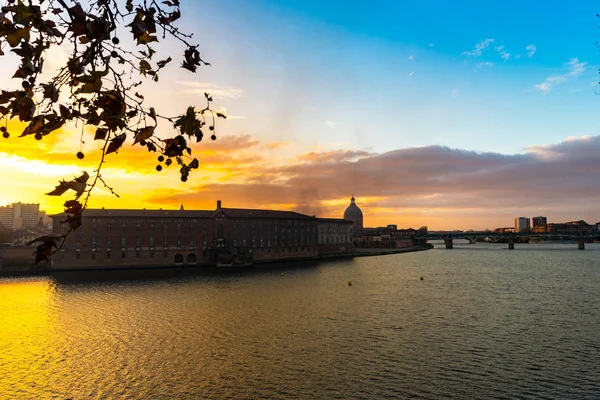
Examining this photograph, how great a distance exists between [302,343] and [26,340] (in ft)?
99.0

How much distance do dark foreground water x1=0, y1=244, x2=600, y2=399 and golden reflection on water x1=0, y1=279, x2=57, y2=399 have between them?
0.17 metres

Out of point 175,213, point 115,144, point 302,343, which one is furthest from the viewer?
point 175,213

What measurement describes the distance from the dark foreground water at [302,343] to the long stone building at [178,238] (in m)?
42.3

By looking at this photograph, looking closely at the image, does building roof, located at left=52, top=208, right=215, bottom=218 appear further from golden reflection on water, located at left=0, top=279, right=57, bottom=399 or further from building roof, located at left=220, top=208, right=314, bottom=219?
golden reflection on water, located at left=0, top=279, right=57, bottom=399

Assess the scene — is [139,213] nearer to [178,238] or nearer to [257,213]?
[178,238]

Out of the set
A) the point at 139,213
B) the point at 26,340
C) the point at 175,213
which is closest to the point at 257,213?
the point at 175,213

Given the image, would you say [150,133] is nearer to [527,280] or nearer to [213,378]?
[213,378]

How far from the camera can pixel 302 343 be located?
42719mm

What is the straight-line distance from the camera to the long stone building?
12075 cm

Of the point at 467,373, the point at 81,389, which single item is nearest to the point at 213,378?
the point at 81,389

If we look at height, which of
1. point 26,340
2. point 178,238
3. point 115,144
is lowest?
point 26,340

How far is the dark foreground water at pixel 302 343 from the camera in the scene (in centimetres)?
3177

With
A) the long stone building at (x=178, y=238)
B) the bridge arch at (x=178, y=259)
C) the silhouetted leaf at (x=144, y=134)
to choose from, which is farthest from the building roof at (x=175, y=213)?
the silhouetted leaf at (x=144, y=134)

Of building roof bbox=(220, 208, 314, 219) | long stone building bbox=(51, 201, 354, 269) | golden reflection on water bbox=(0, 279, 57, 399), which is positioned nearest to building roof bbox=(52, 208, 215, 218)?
long stone building bbox=(51, 201, 354, 269)
